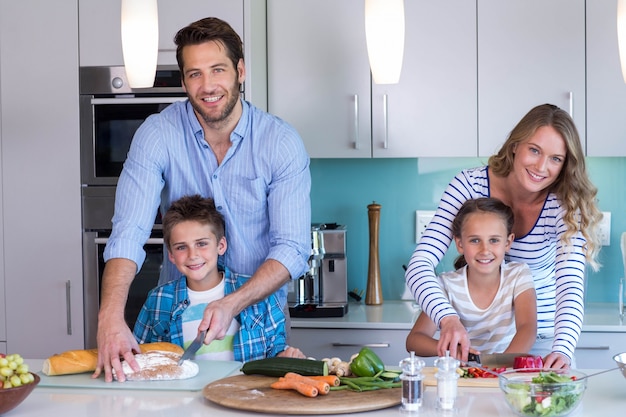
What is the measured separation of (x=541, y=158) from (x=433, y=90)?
118cm

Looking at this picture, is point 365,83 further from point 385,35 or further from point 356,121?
point 385,35

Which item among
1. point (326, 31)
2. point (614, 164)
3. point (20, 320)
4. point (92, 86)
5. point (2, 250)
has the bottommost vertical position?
point (20, 320)

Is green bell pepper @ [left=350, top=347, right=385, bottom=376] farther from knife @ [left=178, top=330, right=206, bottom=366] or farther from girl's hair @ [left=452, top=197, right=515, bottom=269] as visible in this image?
girl's hair @ [left=452, top=197, right=515, bottom=269]

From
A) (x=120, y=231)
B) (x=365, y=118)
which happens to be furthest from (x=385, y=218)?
(x=120, y=231)

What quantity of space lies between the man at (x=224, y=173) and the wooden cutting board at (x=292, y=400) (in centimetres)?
39

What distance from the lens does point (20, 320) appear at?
3432 mm

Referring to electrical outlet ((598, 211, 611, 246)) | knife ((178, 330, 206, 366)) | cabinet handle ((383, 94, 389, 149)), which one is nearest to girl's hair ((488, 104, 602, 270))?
knife ((178, 330, 206, 366))

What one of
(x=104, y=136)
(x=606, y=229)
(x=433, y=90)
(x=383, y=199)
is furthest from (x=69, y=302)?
(x=606, y=229)

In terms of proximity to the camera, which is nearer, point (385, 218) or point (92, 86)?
point (92, 86)

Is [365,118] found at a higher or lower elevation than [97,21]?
lower

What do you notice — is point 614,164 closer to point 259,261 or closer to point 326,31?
point 326,31

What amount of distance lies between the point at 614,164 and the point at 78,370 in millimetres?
2527

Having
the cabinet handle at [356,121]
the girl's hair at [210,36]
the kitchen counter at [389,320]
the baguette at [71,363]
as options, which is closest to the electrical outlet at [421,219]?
the kitchen counter at [389,320]

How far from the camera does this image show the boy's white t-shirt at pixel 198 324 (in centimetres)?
234
